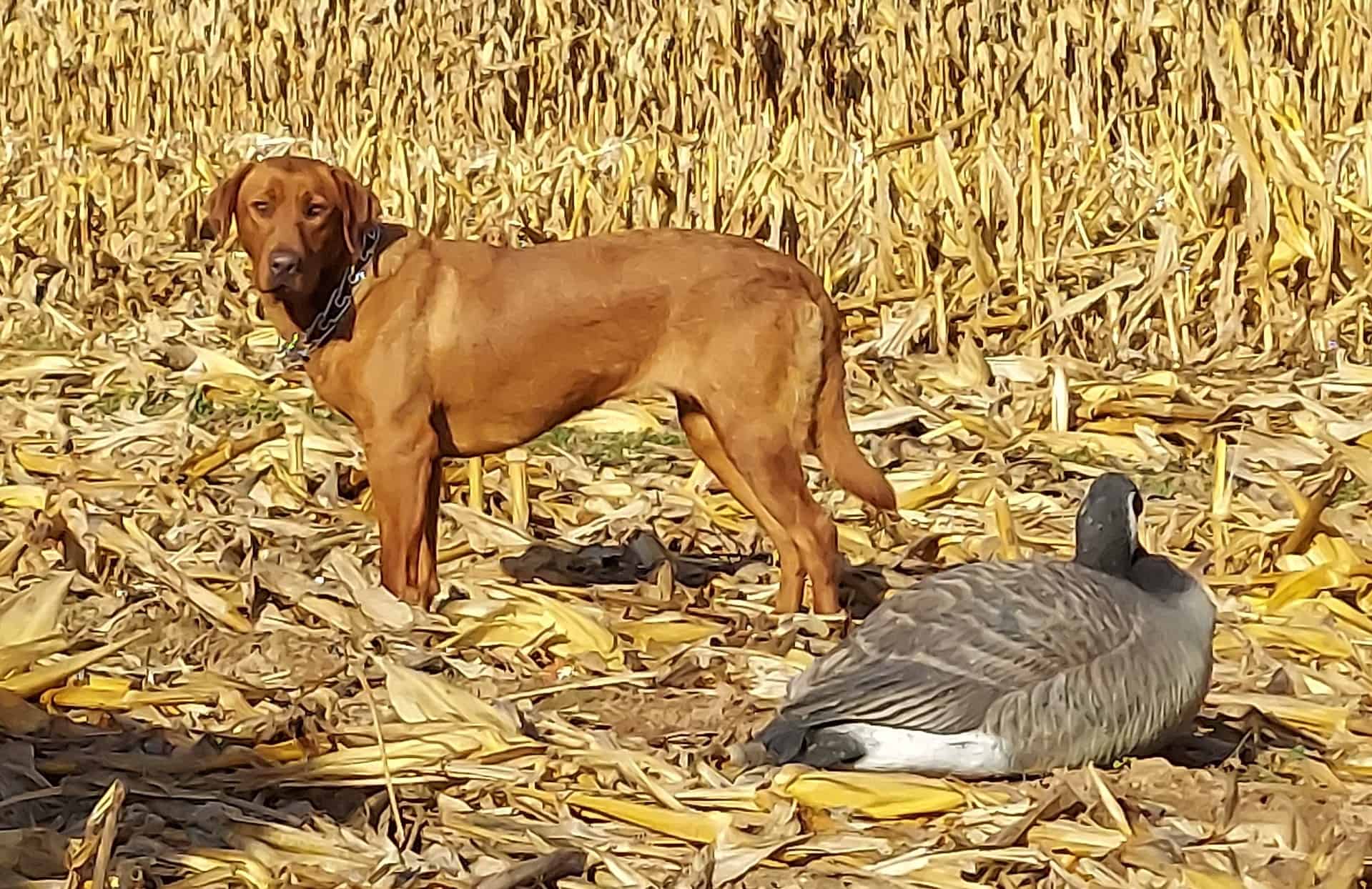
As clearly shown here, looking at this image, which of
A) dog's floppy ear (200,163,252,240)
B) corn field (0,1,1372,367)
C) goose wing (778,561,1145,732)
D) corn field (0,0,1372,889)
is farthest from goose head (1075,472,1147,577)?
corn field (0,1,1372,367)

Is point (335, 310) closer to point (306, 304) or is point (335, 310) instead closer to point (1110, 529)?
Result: point (306, 304)

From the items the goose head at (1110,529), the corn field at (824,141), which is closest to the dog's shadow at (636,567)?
the goose head at (1110,529)

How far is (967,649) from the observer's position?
13.5ft

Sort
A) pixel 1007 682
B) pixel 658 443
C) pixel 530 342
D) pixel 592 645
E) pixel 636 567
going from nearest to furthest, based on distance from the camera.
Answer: pixel 1007 682
pixel 592 645
pixel 530 342
pixel 636 567
pixel 658 443

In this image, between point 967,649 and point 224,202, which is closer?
point 967,649

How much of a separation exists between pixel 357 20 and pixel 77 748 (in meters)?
9.46

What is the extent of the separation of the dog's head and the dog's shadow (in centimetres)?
111

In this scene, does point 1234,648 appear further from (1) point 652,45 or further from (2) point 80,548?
(1) point 652,45

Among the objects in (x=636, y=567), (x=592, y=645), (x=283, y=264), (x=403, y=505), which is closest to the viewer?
(x=592, y=645)

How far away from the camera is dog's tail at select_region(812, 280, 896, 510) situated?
19.5ft

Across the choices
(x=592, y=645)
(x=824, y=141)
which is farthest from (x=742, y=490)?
(x=824, y=141)

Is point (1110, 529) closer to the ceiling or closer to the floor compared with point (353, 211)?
closer to the floor

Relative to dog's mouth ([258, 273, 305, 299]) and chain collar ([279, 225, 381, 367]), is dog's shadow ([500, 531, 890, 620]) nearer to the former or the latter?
chain collar ([279, 225, 381, 367])

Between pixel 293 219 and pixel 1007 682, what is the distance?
2683 millimetres
